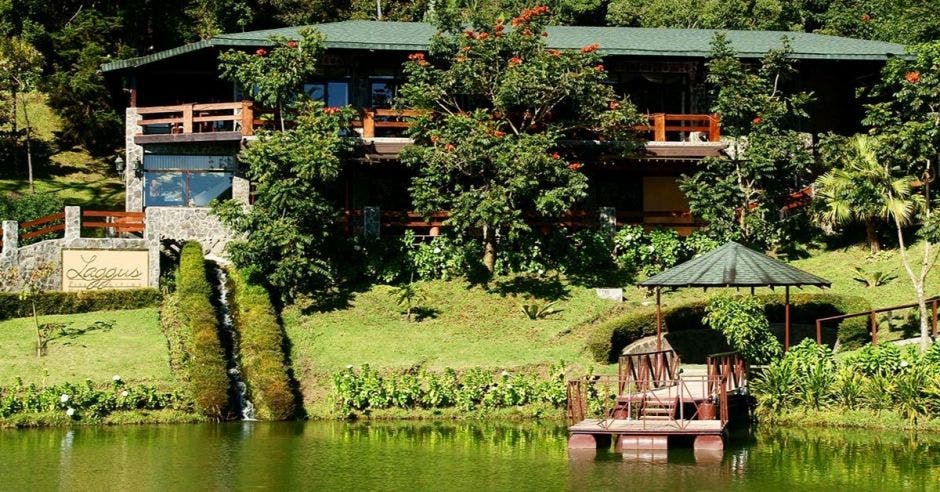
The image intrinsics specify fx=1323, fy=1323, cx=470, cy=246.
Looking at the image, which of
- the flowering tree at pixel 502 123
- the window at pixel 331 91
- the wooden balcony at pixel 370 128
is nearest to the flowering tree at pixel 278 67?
the wooden balcony at pixel 370 128

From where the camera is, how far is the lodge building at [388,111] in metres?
40.4

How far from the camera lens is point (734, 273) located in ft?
96.1

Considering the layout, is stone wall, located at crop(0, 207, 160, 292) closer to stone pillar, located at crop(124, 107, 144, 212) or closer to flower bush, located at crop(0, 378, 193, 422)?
stone pillar, located at crop(124, 107, 144, 212)

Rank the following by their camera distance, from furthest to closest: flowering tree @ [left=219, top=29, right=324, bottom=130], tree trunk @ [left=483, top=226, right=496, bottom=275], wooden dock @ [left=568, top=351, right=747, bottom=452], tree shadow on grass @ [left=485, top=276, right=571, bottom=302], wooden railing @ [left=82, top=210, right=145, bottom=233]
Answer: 1. tree trunk @ [left=483, top=226, right=496, bottom=275]
2. wooden railing @ [left=82, top=210, right=145, bottom=233]
3. flowering tree @ [left=219, top=29, right=324, bottom=130]
4. tree shadow on grass @ [left=485, top=276, right=571, bottom=302]
5. wooden dock @ [left=568, top=351, right=747, bottom=452]

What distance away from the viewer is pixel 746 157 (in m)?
39.1

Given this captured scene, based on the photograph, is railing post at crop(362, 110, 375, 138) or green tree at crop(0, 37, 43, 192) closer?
railing post at crop(362, 110, 375, 138)

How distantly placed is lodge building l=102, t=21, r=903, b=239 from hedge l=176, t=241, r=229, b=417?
3483mm

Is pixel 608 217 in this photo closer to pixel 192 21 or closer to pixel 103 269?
pixel 103 269

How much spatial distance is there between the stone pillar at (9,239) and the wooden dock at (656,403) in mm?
16959

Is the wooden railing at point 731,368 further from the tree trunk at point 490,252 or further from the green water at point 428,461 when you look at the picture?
the tree trunk at point 490,252

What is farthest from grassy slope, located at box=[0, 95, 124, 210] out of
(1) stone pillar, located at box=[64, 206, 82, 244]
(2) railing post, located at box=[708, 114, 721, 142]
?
(2) railing post, located at box=[708, 114, 721, 142]

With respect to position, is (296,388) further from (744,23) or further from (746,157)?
(744,23)

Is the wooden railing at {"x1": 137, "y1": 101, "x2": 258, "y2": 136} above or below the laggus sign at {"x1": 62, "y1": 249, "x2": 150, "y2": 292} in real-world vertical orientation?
above

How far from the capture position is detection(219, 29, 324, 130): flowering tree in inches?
1494
